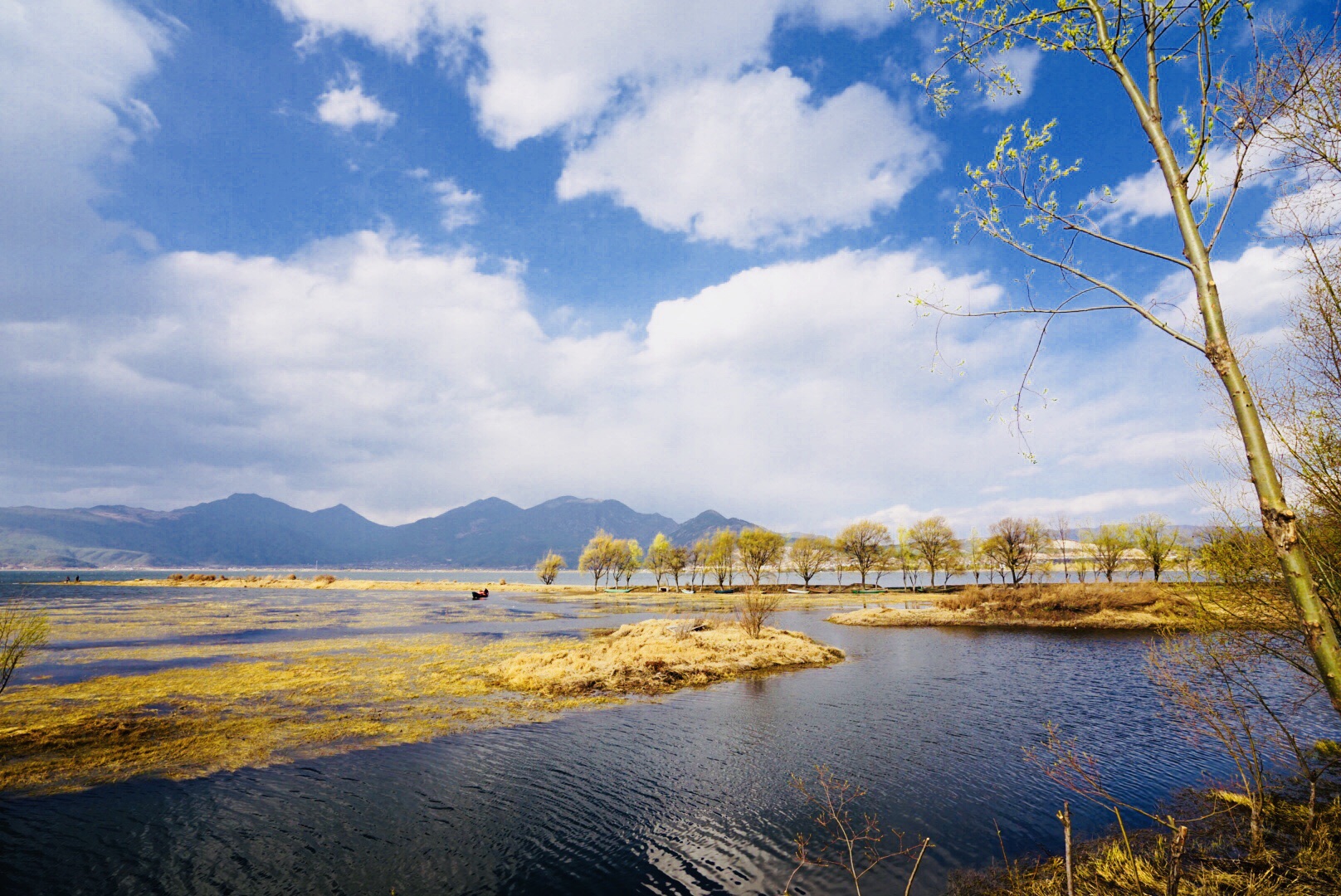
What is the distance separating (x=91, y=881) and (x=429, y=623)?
52.7m

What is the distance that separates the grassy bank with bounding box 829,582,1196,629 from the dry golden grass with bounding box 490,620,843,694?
91.5 ft

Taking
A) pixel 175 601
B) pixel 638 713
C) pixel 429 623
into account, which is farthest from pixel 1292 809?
pixel 175 601

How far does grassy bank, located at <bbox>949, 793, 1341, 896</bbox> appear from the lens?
9297mm

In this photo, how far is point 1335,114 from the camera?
664 cm

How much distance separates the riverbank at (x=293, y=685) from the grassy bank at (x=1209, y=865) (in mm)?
17948

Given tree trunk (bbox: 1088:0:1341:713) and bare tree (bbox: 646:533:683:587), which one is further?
bare tree (bbox: 646:533:683:587)

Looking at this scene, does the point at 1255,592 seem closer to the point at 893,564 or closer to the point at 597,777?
the point at 597,777

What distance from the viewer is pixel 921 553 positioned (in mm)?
126062

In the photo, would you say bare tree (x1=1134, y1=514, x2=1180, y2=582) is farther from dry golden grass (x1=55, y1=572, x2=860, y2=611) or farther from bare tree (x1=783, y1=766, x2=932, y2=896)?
bare tree (x1=783, y1=766, x2=932, y2=896)

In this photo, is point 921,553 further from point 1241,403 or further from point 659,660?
point 1241,403

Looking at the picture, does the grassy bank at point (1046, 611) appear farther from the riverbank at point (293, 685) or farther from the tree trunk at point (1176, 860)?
the tree trunk at point (1176, 860)

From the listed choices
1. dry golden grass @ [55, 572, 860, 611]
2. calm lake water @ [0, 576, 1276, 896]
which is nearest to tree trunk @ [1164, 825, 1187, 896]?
calm lake water @ [0, 576, 1276, 896]

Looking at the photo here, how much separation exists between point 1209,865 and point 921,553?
126m

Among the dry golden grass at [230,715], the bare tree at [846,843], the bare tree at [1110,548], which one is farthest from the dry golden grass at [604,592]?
the bare tree at [846,843]
